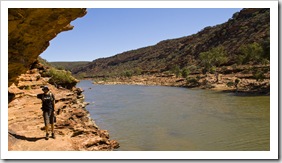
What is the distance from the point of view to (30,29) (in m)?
7.37

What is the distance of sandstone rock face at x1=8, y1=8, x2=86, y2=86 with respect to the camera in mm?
6455

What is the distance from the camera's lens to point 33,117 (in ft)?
33.6

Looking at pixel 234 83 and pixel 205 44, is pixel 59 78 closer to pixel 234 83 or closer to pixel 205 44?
pixel 234 83

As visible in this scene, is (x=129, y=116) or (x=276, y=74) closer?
(x=276, y=74)

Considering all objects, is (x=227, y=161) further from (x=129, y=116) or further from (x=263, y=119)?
(x=129, y=116)

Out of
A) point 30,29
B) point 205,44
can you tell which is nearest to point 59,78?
point 30,29

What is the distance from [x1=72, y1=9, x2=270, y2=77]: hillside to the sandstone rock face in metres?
28.6

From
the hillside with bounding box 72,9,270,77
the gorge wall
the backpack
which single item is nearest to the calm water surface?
the gorge wall

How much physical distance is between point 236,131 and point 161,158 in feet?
33.2

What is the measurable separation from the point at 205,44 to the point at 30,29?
255 ft

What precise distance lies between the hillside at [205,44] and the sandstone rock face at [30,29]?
28594 millimetres

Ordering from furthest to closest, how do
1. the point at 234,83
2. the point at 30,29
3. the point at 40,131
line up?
the point at 234,83 → the point at 40,131 → the point at 30,29

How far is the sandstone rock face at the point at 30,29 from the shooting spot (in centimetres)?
646

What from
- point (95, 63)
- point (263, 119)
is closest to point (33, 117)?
point (263, 119)
